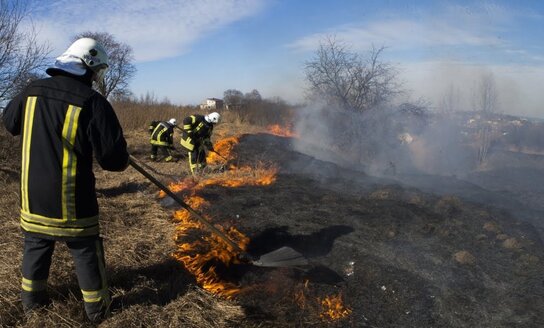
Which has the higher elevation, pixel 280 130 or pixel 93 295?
pixel 280 130

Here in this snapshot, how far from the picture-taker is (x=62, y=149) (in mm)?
2537

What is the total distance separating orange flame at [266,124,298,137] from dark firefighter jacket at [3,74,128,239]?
53.3ft

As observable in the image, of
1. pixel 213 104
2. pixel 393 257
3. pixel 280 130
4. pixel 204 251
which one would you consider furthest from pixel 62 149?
pixel 213 104

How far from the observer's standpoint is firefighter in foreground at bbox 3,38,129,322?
251 centimetres

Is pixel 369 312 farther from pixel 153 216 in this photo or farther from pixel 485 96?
pixel 485 96

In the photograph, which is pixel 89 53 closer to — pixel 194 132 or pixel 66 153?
pixel 66 153

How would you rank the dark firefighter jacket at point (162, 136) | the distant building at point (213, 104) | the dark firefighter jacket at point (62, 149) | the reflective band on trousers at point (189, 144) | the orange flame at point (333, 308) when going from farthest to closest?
the distant building at point (213, 104)
the dark firefighter jacket at point (162, 136)
the reflective band on trousers at point (189, 144)
the orange flame at point (333, 308)
the dark firefighter jacket at point (62, 149)

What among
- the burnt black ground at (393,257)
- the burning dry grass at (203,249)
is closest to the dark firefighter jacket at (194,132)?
the burnt black ground at (393,257)

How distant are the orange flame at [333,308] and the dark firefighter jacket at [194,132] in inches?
255

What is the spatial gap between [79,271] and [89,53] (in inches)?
60.8

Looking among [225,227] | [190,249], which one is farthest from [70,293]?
[225,227]

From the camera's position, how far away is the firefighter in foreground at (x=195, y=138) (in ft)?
30.9

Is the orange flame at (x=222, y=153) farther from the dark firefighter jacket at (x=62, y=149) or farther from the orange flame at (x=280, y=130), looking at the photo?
the dark firefighter jacket at (x=62, y=149)

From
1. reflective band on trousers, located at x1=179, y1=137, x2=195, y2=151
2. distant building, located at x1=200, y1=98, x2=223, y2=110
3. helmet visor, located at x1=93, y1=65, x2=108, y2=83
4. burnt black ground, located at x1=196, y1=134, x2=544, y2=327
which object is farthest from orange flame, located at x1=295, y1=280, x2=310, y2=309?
distant building, located at x1=200, y1=98, x2=223, y2=110
